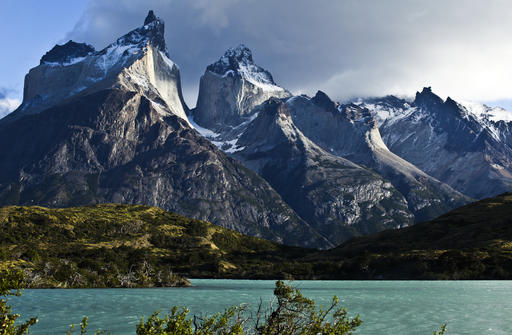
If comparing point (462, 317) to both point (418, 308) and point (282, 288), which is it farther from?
point (282, 288)

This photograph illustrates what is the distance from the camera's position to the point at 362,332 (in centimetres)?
5356

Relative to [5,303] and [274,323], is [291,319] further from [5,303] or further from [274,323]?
[5,303]

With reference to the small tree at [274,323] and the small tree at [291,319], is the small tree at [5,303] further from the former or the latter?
the small tree at [291,319]

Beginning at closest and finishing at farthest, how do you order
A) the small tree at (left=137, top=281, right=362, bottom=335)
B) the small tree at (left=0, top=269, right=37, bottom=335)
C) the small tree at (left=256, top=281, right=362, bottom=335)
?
1. the small tree at (left=0, top=269, right=37, bottom=335)
2. the small tree at (left=137, top=281, right=362, bottom=335)
3. the small tree at (left=256, top=281, right=362, bottom=335)

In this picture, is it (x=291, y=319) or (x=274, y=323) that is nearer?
(x=291, y=319)

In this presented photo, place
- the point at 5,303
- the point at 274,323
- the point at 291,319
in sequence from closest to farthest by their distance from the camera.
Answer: the point at 5,303 → the point at 291,319 → the point at 274,323

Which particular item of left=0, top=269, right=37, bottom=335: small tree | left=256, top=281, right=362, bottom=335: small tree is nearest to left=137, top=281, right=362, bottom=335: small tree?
left=256, top=281, right=362, bottom=335: small tree

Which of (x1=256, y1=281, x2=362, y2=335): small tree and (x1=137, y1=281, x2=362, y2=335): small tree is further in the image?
(x1=256, y1=281, x2=362, y2=335): small tree

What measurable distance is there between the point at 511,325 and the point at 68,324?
49790 mm

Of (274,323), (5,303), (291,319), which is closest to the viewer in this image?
(5,303)

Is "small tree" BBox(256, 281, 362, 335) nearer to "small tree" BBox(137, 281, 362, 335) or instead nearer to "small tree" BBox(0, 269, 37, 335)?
"small tree" BBox(137, 281, 362, 335)

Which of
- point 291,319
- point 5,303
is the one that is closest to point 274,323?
point 291,319

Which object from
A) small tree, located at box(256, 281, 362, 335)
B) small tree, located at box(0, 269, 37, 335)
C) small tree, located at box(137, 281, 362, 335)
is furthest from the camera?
small tree, located at box(256, 281, 362, 335)

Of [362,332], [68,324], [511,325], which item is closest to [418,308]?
[511,325]
